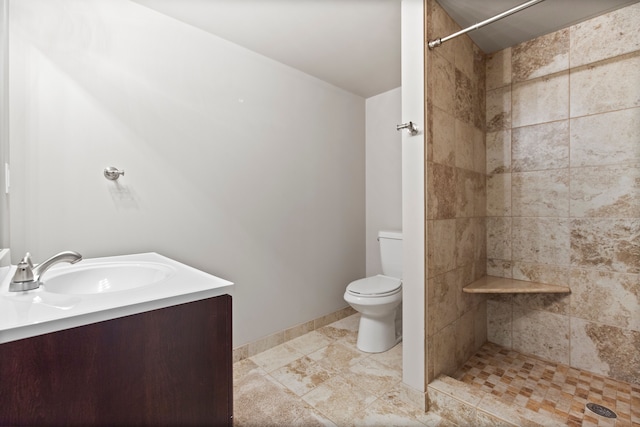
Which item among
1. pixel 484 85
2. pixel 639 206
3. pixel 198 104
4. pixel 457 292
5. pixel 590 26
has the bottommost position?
pixel 457 292

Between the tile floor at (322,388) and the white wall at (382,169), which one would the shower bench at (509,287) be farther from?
the white wall at (382,169)

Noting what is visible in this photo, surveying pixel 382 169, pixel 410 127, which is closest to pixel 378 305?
pixel 410 127

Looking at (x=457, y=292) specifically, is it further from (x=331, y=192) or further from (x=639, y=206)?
(x=331, y=192)

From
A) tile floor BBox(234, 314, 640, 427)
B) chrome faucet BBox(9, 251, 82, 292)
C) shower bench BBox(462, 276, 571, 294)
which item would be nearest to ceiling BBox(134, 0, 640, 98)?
chrome faucet BBox(9, 251, 82, 292)

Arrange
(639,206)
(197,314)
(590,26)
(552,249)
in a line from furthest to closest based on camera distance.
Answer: (552,249) < (590,26) < (639,206) < (197,314)

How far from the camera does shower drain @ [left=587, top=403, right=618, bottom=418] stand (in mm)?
1438

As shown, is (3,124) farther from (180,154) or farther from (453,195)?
(453,195)

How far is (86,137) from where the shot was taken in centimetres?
150

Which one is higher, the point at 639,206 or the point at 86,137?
the point at 86,137

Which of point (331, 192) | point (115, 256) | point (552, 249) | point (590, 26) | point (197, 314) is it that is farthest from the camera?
point (331, 192)

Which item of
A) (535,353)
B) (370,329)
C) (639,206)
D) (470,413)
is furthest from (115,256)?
(639,206)

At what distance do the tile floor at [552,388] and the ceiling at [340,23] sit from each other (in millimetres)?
2078

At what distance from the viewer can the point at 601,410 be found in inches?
58.2

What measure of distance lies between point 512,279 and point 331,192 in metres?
1.50
